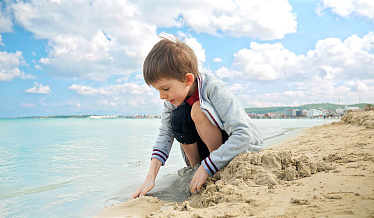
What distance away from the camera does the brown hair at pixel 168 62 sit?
1.90 m

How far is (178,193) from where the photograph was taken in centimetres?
221

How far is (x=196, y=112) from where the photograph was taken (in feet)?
6.46

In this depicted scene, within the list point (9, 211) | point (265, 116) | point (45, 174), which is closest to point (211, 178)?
point (9, 211)

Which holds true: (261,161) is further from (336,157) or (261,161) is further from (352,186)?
(336,157)

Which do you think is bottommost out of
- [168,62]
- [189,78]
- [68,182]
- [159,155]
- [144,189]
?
[68,182]

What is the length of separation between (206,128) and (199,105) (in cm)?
20

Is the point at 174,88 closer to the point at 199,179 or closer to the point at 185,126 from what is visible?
the point at 185,126

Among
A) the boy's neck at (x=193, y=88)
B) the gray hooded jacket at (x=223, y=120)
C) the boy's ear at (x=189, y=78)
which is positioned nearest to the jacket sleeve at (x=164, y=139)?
the boy's neck at (x=193, y=88)

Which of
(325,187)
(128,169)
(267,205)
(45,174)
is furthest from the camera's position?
(128,169)

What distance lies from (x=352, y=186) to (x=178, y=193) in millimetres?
1324

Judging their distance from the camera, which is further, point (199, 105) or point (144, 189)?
point (144, 189)

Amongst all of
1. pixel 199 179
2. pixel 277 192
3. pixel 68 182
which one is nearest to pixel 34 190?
pixel 68 182

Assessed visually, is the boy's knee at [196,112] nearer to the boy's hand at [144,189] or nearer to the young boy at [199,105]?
the young boy at [199,105]

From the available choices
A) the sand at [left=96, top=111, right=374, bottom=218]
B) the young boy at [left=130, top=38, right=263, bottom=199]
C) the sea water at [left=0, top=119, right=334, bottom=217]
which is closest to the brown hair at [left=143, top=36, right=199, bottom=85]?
the young boy at [left=130, top=38, right=263, bottom=199]
